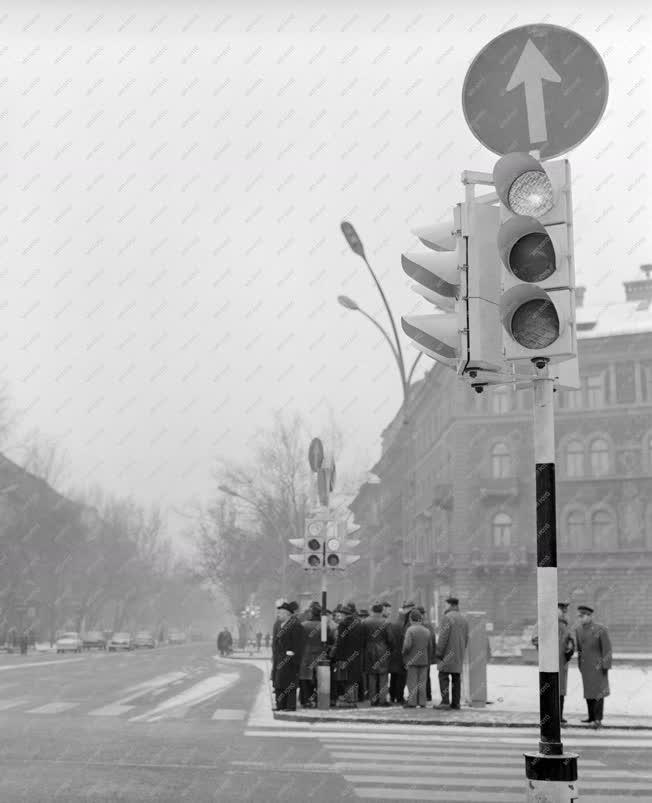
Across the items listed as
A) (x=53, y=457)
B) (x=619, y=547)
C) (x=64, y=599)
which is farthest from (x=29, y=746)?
(x=64, y=599)

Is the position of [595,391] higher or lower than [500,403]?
higher

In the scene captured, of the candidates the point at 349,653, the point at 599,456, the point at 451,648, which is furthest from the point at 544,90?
the point at 599,456

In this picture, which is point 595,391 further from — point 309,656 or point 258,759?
point 258,759

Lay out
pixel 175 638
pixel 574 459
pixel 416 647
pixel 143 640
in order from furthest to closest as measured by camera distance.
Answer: pixel 175 638 < pixel 143 640 < pixel 574 459 < pixel 416 647

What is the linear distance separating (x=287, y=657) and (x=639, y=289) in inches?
2096

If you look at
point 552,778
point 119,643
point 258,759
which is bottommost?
point 258,759

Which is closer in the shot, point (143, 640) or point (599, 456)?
point (599, 456)

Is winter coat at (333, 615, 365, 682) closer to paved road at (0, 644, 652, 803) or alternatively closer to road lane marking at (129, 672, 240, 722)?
paved road at (0, 644, 652, 803)

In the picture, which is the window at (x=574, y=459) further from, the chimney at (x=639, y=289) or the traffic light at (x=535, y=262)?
the traffic light at (x=535, y=262)

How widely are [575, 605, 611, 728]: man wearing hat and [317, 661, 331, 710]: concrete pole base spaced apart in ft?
12.5

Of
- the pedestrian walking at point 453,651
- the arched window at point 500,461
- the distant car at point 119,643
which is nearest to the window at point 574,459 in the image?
the arched window at point 500,461

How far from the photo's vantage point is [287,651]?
1702 centimetres

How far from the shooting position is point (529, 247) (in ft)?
16.4

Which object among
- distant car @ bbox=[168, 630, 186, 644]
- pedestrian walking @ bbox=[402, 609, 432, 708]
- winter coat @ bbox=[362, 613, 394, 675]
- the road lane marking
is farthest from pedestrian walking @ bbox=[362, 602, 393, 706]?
distant car @ bbox=[168, 630, 186, 644]
